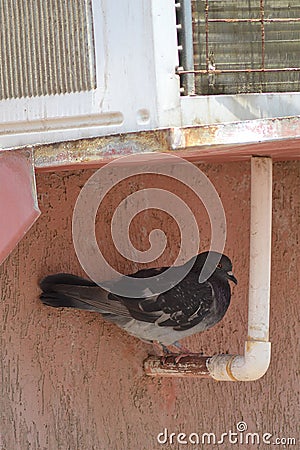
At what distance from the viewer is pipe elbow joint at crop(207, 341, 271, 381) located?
4.07 metres

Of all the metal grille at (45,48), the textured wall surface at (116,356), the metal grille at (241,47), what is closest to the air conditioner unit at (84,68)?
the metal grille at (45,48)

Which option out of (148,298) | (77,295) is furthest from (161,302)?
(77,295)

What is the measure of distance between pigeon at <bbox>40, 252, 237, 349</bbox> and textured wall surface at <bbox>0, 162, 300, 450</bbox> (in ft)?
0.27

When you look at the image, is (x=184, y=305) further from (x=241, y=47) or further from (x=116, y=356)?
(x=241, y=47)

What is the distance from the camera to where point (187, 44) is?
3635 millimetres

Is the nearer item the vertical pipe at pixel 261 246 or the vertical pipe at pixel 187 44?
the vertical pipe at pixel 187 44

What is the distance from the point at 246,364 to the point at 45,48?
55.8 inches

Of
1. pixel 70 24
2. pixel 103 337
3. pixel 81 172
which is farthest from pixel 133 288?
pixel 70 24

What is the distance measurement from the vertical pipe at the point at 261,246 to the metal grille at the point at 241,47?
399 millimetres

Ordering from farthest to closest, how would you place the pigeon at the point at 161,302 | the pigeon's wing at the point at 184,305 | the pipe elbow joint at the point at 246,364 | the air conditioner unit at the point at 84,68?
the pigeon's wing at the point at 184,305 → the pigeon at the point at 161,302 → the pipe elbow joint at the point at 246,364 → the air conditioner unit at the point at 84,68

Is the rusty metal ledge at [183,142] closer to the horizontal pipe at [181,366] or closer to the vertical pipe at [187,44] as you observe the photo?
the vertical pipe at [187,44]

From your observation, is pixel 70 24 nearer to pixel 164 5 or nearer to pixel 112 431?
pixel 164 5

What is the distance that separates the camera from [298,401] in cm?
460

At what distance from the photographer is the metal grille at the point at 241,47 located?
12.2 feet
